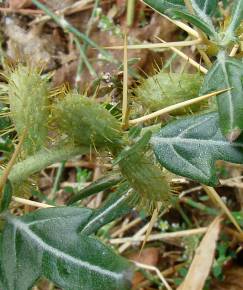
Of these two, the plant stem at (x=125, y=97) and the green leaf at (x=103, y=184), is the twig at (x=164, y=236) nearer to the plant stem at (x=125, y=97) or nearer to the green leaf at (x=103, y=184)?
the green leaf at (x=103, y=184)

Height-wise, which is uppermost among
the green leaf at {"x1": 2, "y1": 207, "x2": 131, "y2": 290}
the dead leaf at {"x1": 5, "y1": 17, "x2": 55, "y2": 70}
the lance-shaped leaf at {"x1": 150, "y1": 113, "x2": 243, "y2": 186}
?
the lance-shaped leaf at {"x1": 150, "y1": 113, "x2": 243, "y2": 186}

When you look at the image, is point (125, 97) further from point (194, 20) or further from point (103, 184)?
point (103, 184)

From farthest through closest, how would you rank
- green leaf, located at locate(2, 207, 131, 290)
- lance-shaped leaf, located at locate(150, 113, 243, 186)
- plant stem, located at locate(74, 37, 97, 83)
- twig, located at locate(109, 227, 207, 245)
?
plant stem, located at locate(74, 37, 97, 83) → twig, located at locate(109, 227, 207, 245) → lance-shaped leaf, located at locate(150, 113, 243, 186) → green leaf, located at locate(2, 207, 131, 290)

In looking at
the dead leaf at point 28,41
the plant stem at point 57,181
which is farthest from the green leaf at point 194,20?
the dead leaf at point 28,41

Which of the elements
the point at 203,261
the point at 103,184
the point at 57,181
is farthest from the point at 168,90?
the point at 57,181

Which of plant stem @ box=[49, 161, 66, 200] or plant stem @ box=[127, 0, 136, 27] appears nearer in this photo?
plant stem @ box=[49, 161, 66, 200]

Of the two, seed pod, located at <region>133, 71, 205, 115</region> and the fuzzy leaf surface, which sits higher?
the fuzzy leaf surface

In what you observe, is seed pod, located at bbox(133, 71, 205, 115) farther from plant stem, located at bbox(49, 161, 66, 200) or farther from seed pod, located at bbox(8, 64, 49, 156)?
plant stem, located at bbox(49, 161, 66, 200)

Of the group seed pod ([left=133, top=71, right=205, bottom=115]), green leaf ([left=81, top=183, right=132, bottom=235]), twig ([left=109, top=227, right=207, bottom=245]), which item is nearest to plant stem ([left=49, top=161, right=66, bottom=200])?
twig ([left=109, top=227, right=207, bottom=245])
